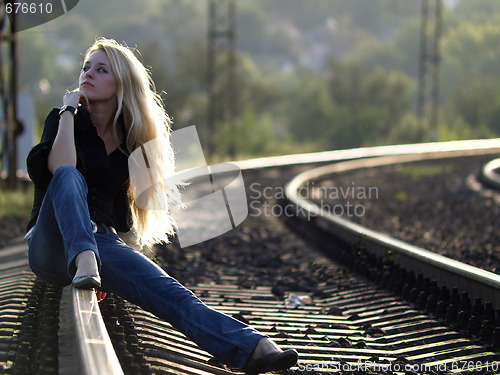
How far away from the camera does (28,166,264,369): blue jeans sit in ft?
9.66

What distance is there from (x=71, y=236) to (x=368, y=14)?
123961 millimetres

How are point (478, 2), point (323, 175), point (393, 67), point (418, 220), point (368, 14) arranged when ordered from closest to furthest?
point (418, 220) < point (323, 175) < point (393, 67) < point (478, 2) < point (368, 14)

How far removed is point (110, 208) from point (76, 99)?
0.56 meters

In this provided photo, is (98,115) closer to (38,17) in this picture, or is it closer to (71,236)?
(71,236)

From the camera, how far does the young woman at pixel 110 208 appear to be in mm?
2967

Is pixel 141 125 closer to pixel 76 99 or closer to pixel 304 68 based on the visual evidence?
pixel 76 99

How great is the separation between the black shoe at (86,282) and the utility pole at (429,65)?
26094 millimetres

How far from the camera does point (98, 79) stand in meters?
3.61

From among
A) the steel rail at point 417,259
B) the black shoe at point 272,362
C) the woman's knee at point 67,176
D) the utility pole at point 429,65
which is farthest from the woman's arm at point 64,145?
the utility pole at point 429,65

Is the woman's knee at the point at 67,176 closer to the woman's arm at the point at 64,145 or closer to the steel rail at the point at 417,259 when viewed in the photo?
the woman's arm at the point at 64,145

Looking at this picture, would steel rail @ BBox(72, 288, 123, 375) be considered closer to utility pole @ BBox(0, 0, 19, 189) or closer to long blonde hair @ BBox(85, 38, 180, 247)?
long blonde hair @ BBox(85, 38, 180, 247)

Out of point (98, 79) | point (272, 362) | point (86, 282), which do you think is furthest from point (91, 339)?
point (98, 79)

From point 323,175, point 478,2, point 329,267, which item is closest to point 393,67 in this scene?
point 478,2

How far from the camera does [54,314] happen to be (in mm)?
3451
